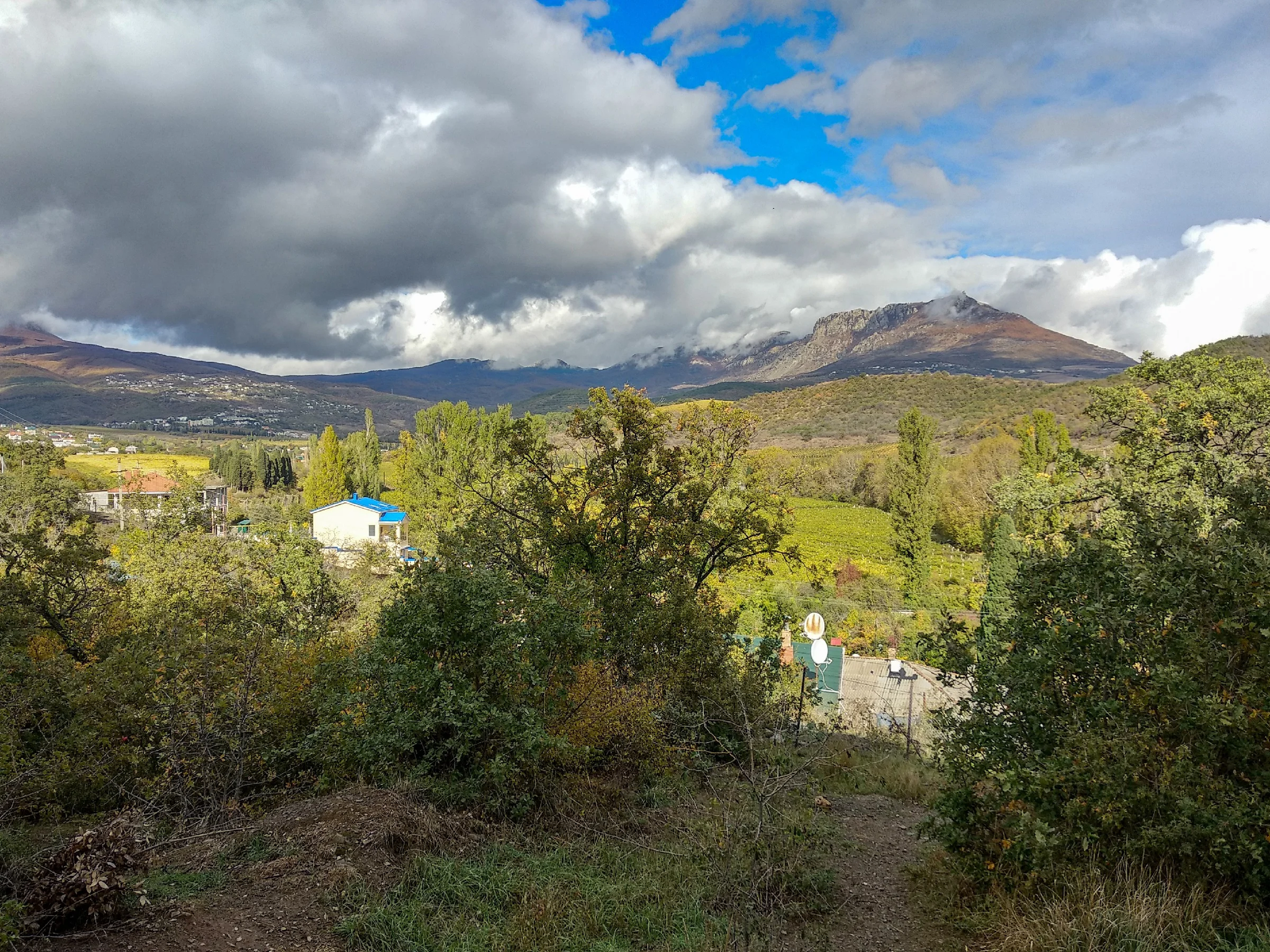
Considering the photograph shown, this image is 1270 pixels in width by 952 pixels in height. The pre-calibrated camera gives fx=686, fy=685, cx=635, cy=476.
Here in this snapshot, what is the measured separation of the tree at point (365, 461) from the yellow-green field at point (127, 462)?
2565cm

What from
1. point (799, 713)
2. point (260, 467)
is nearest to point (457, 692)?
point (799, 713)

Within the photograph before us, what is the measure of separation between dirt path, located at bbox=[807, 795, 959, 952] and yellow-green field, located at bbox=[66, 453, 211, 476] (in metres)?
88.0

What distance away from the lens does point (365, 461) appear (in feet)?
219

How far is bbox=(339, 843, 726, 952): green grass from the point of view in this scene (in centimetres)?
509

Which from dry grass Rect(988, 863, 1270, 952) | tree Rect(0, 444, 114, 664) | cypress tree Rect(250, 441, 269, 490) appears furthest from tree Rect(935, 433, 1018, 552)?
cypress tree Rect(250, 441, 269, 490)

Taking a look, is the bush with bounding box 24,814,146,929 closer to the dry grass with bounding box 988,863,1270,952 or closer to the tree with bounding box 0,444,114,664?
the dry grass with bounding box 988,863,1270,952

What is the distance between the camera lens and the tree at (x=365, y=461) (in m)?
65.4

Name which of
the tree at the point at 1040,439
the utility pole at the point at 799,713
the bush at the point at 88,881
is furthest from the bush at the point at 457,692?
the tree at the point at 1040,439

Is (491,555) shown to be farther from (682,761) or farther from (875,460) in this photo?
(875,460)

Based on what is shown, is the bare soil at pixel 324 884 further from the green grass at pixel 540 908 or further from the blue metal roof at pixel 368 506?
the blue metal roof at pixel 368 506

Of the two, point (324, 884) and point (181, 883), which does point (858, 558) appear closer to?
point (324, 884)

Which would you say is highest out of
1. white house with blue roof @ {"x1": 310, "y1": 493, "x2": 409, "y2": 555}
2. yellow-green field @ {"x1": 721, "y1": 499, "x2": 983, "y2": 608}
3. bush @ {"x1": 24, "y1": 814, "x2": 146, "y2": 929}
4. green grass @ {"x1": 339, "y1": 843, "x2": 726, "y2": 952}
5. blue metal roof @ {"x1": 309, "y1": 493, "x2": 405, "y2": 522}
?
bush @ {"x1": 24, "y1": 814, "x2": 146, "y2": 929}

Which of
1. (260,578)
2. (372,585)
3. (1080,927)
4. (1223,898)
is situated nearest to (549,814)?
(1080,927)

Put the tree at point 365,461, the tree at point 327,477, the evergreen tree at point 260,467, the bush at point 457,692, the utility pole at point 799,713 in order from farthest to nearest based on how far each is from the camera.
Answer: the evergreen tree at point 260,467 → the tree at point 365,461 → the tree at point 327,477 → the utility pole at point 799,713 → the bush at point 457,692
